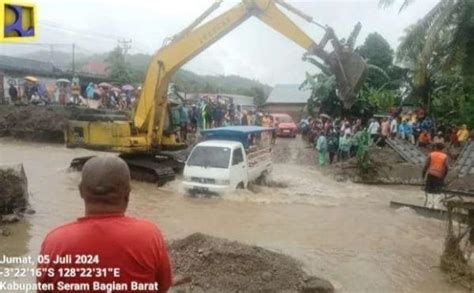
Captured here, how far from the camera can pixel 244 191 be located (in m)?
14.1

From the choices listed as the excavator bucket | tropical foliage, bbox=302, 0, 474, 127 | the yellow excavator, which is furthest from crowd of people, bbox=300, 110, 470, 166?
the excavator bucket

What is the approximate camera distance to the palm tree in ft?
42.2

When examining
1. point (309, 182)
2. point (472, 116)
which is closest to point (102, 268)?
point (309, 182)

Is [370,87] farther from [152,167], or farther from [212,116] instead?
[152,167]

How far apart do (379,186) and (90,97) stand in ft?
57.3

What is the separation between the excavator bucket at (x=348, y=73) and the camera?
40.7 feet

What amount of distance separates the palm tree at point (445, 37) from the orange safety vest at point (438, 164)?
8.18ft

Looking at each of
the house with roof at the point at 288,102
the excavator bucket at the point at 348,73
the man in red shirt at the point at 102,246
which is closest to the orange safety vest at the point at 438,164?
the excavator bucket at the point at 348,73

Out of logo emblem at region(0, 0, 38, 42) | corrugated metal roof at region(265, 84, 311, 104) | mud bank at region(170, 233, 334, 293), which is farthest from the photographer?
corrugated metal roof at region(265, 84, 311, 104)

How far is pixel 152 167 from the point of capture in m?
15.4

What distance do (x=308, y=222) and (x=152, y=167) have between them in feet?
17.8

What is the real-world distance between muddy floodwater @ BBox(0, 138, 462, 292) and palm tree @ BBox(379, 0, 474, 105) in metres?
3.84

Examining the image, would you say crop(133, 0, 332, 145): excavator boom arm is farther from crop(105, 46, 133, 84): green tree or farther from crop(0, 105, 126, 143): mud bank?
crop(105, 46, 133, 84): green tree

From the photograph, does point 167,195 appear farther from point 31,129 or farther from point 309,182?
point 31,129
